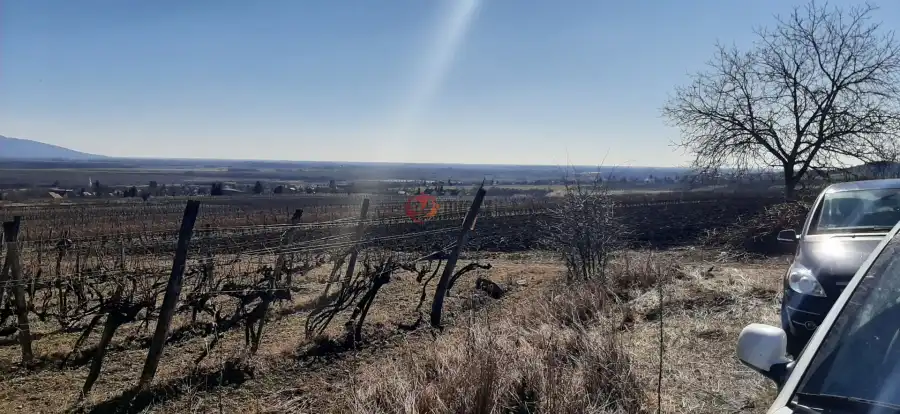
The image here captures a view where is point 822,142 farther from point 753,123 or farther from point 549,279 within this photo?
point 549,279

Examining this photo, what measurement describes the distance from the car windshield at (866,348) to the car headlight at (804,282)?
7.79ft

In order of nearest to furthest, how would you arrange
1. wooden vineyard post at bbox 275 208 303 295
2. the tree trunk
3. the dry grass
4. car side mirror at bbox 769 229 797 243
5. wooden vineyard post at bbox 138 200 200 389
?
the dry grass < wooden vineyard post at bbox 138 200 200 389 < car side mirror at bbox 769 229 797 243 < wooden vineyard post at bbox 275 208 303 295 < the tree trunk

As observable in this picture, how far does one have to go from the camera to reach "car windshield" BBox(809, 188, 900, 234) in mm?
5098

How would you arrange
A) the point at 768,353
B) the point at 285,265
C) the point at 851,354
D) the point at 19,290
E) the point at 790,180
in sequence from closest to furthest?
the point at 851,354 < the point at 768,353 < the point at 19,290 < the point at 285,265 < the point at 790,180

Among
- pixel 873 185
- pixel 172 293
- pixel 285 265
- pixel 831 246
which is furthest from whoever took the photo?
pixel 285 265

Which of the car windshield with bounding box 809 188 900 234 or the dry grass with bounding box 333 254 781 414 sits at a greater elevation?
the car windshield with bounding box 809 188 900 234

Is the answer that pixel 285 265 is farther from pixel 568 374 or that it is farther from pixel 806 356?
pixel 806 356

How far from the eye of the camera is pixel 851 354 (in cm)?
182

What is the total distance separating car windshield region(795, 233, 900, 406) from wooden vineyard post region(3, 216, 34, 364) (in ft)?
22.6

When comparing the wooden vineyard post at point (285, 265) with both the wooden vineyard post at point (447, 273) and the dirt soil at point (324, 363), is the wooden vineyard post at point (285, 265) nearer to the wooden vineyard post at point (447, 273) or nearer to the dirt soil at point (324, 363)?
the dirt soil at point (324, 363)

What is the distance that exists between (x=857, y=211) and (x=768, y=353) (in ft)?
14.4

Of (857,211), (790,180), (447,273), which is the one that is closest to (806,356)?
(857,211)

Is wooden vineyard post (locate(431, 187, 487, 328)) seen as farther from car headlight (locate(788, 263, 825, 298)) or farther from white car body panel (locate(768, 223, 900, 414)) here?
white car body panel (locate(768, 223, 900, 414))

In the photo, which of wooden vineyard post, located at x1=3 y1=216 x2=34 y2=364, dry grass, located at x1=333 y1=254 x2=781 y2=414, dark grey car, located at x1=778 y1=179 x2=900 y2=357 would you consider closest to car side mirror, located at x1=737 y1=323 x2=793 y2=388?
dry grass, located at x1=333 y1=254 x2=781 y2=414
